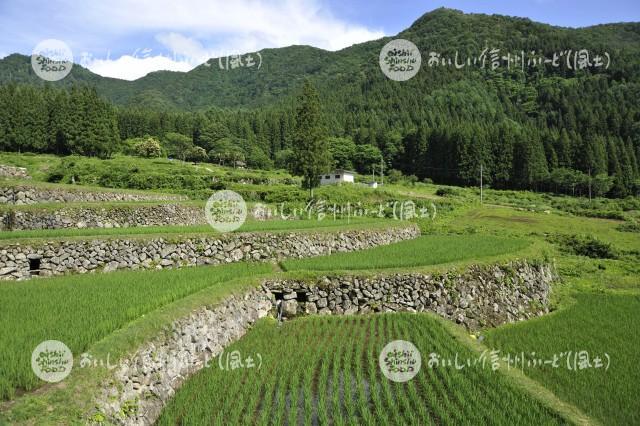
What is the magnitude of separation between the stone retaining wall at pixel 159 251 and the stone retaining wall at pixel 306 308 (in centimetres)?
511

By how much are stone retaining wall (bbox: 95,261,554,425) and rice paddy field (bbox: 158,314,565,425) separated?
0.55 meters

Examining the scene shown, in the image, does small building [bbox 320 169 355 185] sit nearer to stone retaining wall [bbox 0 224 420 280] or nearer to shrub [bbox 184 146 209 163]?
shrub [bbox 184 146 209 163]

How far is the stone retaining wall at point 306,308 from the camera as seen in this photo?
794 cm

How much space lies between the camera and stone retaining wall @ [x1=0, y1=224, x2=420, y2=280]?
1573 cm

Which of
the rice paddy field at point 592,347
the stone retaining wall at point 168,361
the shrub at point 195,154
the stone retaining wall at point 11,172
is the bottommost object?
the rice paddy field at point 592,347

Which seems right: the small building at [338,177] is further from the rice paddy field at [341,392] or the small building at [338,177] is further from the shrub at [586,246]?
the rice paddy field at [341,392]

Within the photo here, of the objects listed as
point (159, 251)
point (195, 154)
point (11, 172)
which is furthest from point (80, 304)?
point (195, 154)

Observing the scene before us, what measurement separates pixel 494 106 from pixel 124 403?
Answer: 604ft
